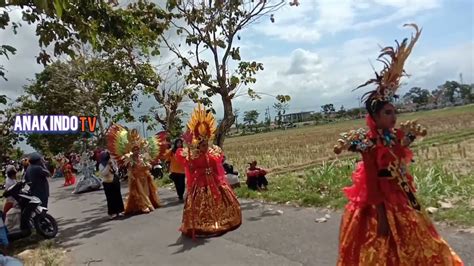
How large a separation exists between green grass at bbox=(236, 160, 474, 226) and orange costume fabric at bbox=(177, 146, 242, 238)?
75.1 inches

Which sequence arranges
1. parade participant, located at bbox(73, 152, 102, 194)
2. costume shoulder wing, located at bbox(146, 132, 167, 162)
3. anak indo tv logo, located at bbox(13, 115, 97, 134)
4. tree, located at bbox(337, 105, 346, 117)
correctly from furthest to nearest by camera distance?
tree, located at bbox(337, 105, 346, 117), anak indo tv logo, located at bbox(13, 115, 97, 134), parade participant, located at bbox(73, 152, 102, 194), costume shoulder wing, located at bbox(146, 132, 167, 162)

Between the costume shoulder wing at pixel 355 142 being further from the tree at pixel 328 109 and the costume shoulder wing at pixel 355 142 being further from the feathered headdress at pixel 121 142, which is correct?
the tree at pixel 328 109

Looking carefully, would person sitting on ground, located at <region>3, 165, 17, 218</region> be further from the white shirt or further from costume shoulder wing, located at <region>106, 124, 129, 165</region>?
costume shoulder wing, located at <region>106, 124, 129, 165</region>

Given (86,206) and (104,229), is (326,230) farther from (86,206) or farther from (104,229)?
(86,206)

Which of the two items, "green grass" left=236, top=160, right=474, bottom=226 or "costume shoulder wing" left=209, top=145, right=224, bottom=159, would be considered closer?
"green grass" left=236, top=160, right=474, bottom=226

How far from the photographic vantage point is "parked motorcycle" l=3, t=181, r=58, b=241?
332 inches

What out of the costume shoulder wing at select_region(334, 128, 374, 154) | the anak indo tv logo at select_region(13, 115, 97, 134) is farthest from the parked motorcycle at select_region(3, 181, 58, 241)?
the anak indo tv logo at select_region(13, 115, 97, 134)

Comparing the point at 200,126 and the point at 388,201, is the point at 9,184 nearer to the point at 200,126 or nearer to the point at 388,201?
the point at 200,126

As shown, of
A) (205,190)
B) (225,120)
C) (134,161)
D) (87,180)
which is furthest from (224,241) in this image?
(87,180)

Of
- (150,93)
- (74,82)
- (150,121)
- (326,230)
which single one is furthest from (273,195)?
(74,82)

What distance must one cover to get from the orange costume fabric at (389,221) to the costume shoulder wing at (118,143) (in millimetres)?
7184

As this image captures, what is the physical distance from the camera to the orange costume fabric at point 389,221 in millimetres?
3664

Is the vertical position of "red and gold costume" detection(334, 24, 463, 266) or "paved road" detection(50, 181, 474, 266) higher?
"red and gold costume" detection(334, 24, 463, 266)

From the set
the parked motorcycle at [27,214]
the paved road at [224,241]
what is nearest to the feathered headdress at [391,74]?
the paved road at [224,241]
